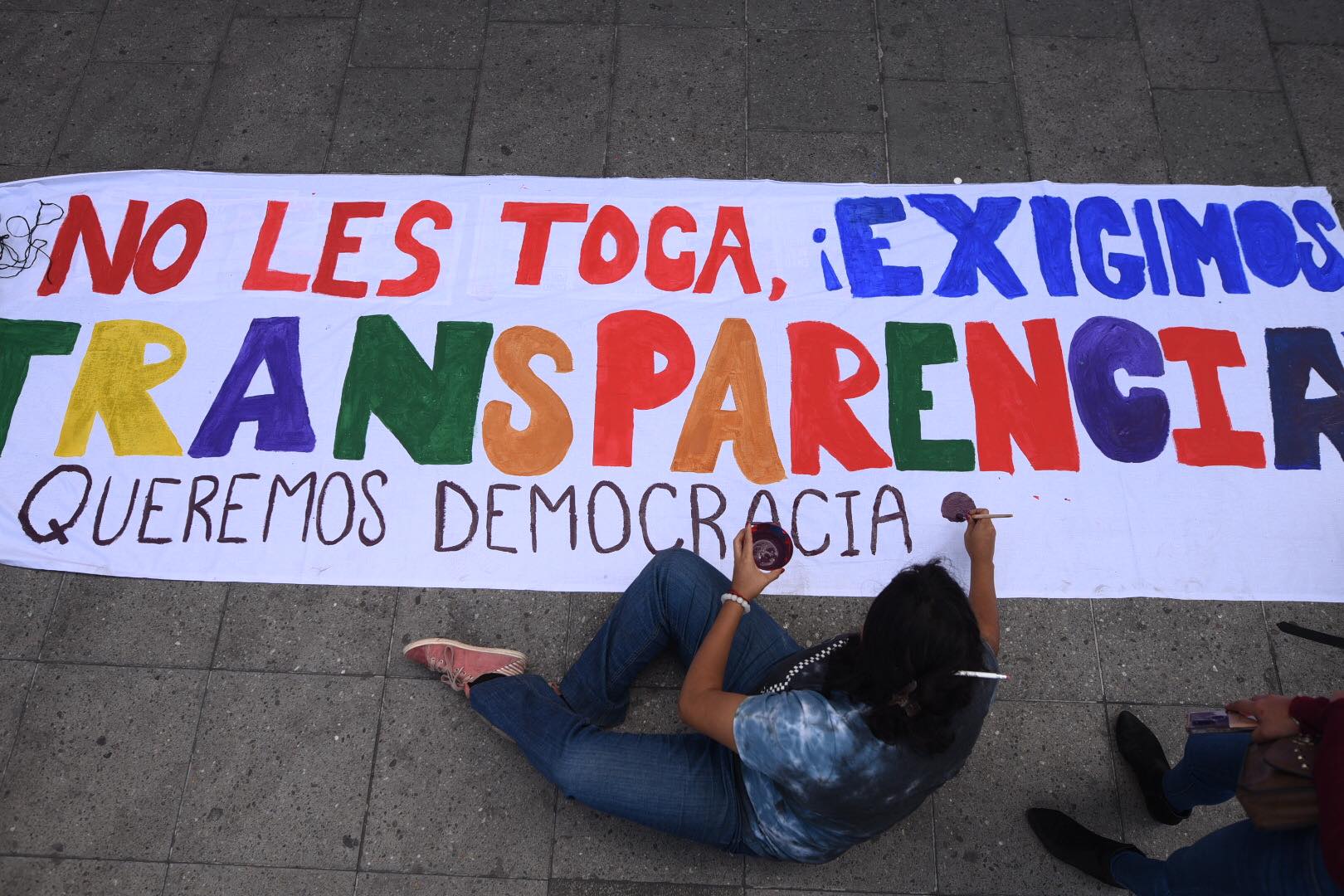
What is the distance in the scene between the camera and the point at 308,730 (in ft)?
9.87

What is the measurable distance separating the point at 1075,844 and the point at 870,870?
63 centimetres

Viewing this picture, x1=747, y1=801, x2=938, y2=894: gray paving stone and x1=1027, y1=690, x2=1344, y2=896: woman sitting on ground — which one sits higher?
x1=1027, y1=690, x2=1344, y2=896: woman sitting on ground

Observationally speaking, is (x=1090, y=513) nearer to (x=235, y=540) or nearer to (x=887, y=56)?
(x=887, y=56)

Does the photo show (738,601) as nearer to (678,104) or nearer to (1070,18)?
(678,104)

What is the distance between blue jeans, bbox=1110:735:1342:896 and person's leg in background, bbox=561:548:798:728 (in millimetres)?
1124

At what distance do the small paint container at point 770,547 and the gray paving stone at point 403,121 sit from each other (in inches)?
90.9

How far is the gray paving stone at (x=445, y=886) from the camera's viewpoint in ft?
9.24

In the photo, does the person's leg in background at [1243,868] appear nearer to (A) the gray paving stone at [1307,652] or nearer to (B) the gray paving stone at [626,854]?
(A) the gray paving stone at [1307,652]

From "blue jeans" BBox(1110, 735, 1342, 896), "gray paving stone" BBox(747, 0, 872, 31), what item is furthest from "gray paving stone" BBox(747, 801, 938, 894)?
"gray paving stone" BBox(747, 0, 872, 31)

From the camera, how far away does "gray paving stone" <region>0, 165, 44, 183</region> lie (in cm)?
395

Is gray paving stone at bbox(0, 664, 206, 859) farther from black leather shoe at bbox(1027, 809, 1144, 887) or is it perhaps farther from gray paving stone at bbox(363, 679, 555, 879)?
black leather shoe at bbox(1027, 809, 1144, 887)

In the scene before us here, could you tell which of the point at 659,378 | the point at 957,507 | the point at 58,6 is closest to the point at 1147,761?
the point at 957,507

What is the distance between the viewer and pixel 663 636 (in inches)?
111

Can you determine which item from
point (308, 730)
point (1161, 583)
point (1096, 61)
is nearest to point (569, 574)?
point (308, 730)
